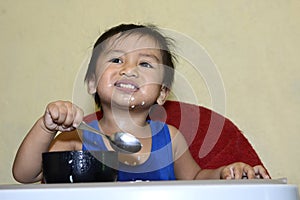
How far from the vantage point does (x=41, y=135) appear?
74cm

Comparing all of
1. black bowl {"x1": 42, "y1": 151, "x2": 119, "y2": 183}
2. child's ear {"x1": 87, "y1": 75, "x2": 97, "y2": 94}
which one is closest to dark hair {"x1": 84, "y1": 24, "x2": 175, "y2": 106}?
child's ear {"x1": 87, "y1": 75, "x2": 97, "y2": 94}

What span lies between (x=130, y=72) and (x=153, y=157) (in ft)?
0.56

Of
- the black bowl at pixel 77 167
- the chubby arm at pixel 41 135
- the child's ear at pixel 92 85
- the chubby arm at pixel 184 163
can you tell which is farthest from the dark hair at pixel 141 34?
the black bowl at pixel 77 167

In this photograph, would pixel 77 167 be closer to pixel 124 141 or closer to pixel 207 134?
pixel 124 141

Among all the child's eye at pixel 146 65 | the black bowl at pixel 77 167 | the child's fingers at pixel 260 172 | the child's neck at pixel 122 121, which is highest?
the child's eye at pixel 146 65

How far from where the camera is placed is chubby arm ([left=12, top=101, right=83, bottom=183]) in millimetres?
659

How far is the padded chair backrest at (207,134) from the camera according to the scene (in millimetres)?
1016

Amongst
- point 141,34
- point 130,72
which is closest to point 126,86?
point 130,72

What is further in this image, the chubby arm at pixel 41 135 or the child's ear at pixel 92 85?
the child's ear at pixel 92 85

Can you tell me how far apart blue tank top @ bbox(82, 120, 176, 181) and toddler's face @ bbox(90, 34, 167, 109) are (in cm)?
7

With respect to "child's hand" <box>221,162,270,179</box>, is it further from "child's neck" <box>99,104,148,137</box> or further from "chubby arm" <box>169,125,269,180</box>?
"child's neck" <box>99,104,148,137</box>

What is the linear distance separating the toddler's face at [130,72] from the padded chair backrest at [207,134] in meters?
0.08

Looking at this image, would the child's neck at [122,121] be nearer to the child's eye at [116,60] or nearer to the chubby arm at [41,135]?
the child's eye at [116,60]

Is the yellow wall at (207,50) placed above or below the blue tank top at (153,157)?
above
